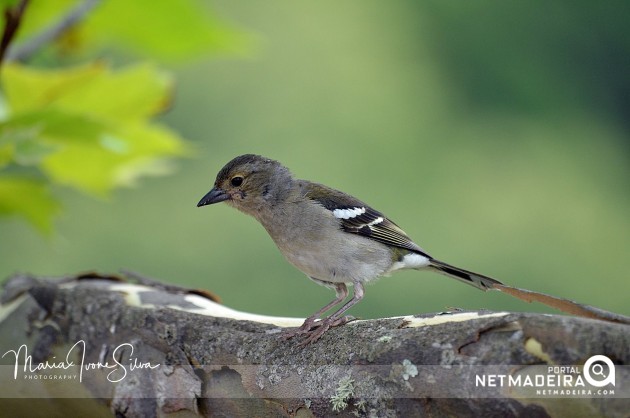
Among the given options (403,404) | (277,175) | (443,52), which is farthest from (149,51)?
(443,52)

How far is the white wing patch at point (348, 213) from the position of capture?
230 centimetres

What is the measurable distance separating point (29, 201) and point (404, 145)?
5.49 metres

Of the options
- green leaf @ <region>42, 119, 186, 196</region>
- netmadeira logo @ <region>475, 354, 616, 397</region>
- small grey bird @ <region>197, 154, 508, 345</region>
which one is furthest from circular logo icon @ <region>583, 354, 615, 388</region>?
green leaf @ <region>42, 119, 186, 196</region>

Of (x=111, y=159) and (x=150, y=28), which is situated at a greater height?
(x=150, y=28)

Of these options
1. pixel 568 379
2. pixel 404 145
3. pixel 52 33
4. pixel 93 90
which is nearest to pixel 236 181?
pixel 93 90

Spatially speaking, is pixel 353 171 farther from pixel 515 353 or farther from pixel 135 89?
pixel 515 353

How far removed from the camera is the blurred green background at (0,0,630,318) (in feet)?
→ 19.8

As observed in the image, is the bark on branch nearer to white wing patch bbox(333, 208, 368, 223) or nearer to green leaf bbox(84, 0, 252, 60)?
white wing patch bbox(333, 208, 368, 223)

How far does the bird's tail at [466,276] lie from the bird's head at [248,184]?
1.65 feet

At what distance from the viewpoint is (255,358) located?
1573 mm

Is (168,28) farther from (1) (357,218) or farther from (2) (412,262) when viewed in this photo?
(2) (412,262)

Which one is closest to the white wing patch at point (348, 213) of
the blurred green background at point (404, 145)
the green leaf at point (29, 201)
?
the green leaf at point (29, 201)

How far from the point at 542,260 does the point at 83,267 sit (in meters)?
3.61

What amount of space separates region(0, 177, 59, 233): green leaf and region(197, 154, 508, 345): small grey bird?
42 cm
